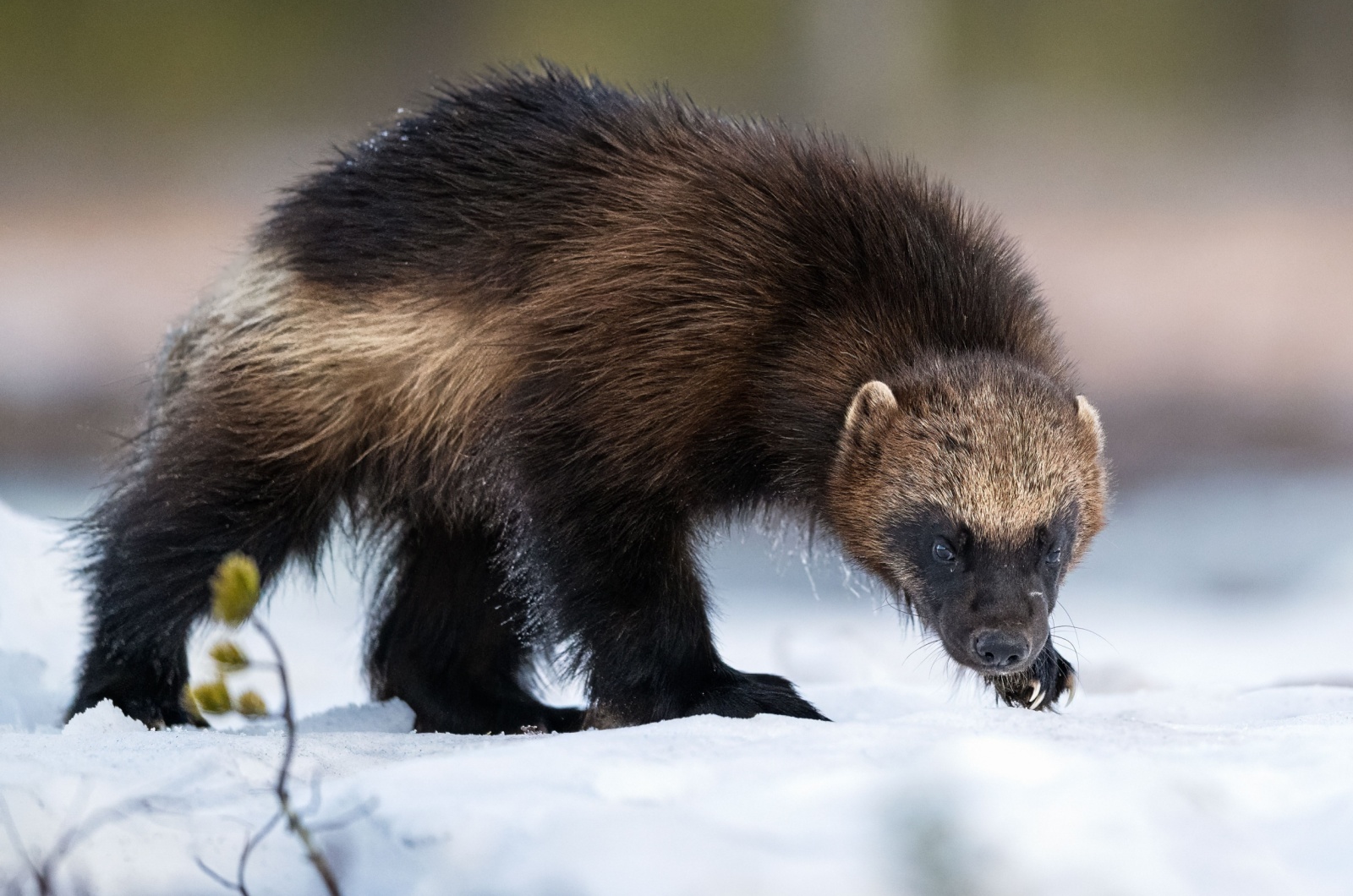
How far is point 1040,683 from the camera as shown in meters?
3.27

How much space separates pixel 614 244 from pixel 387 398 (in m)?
0.64

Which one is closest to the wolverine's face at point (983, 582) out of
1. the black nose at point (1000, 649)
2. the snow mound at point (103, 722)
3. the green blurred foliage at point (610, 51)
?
the black nose at point (1000, 649)

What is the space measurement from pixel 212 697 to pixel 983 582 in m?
1.41

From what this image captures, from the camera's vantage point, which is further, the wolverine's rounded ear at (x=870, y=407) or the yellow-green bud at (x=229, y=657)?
the wolverine's rounded ear at (x=870, y=407)

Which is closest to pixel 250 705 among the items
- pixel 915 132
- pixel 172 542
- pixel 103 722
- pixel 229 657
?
pixel 229 657

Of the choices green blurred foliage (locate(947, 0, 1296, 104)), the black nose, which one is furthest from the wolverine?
green blurred foliage (locate(947, 0, 1296, 104))

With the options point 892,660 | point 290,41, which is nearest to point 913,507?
point 892,660

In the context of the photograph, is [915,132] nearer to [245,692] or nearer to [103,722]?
[103,722]

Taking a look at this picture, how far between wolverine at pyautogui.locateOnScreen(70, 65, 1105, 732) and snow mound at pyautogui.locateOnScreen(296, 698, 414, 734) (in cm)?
31

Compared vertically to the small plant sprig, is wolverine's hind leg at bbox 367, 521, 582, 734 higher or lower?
lower

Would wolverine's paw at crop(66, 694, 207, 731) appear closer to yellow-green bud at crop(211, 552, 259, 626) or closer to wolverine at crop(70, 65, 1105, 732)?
wolverine at crop(70, 65, 1105, 732)

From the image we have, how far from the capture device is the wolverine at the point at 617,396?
2908mm

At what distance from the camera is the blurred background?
10500 mm

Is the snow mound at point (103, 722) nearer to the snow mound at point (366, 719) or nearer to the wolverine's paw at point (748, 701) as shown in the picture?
the snow mound at point (366, 719)
